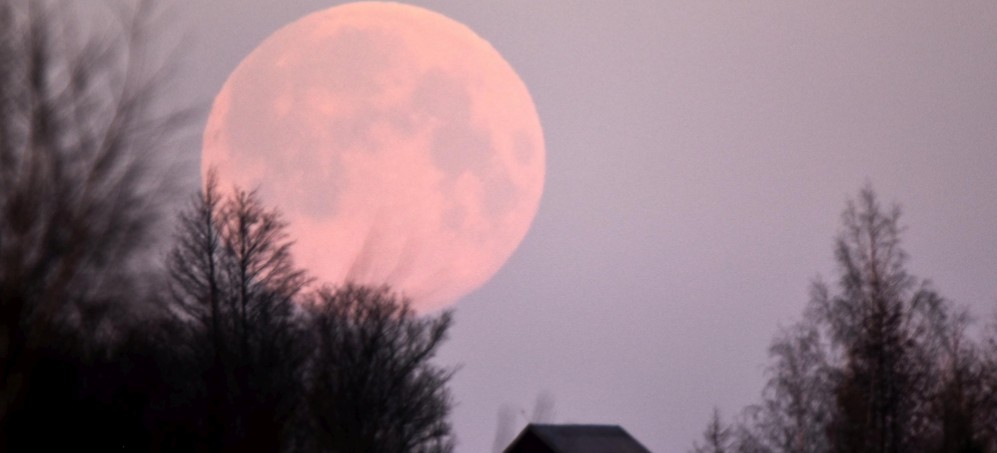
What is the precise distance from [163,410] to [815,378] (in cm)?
2872

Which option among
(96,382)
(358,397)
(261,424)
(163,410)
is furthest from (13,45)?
(358,397)

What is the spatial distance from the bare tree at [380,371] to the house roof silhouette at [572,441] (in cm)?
1537

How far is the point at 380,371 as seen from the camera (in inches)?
1062

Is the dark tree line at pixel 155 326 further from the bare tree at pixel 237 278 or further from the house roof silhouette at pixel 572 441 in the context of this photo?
the house roof silhouette at pixel 572 441

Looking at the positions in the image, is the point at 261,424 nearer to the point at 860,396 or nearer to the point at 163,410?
the point at 163,410

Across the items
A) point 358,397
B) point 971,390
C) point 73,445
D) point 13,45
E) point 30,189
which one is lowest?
point 30,189

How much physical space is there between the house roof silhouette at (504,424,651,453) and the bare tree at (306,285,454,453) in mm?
15372

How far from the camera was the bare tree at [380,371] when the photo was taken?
20.8 meters

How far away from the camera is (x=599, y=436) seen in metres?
49.7

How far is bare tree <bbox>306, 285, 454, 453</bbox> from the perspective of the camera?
20.8 metres

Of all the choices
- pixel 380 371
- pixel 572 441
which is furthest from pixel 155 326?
pixel 572 441

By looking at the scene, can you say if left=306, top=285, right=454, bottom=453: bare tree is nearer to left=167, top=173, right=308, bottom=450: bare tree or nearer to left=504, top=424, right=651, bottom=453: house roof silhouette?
left=167, top=173, right=308, bottom=450: bare tree

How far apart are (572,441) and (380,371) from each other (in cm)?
2229

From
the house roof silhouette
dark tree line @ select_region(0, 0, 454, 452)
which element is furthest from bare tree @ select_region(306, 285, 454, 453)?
the house roof silhouette
